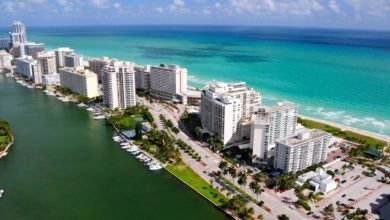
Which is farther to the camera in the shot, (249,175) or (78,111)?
(78,111)

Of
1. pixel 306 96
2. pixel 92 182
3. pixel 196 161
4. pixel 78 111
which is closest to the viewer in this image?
pixel 92 182

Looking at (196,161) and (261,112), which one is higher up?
(261,112)

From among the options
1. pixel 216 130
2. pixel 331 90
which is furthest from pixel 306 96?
pixel 216 130

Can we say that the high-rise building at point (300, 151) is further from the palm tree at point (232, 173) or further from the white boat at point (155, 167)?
the white boat at point (155, 167)

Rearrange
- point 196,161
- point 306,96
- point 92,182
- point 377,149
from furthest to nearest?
point 306,96 → point 377,149 → point 196,161 → point 92,182

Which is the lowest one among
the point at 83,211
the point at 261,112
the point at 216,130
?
the point at 83,211

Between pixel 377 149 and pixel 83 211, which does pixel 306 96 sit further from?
pixel 83 211
